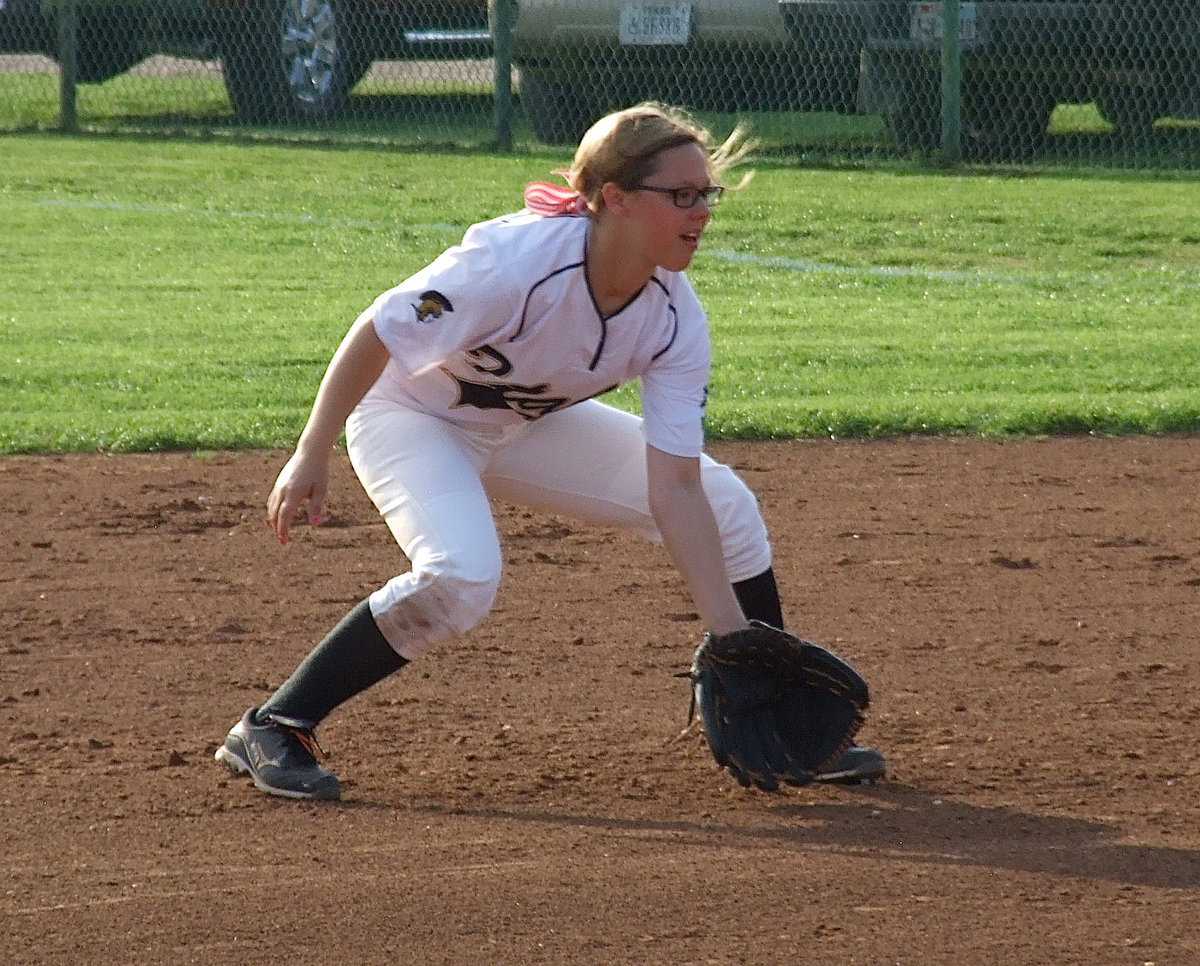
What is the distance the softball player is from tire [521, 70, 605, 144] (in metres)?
10.0

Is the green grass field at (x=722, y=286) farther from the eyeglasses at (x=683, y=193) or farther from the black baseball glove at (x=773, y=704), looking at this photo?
the eyeglasses at (x=683, y=193)

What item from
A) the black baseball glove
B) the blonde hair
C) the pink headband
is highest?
the blonde hair

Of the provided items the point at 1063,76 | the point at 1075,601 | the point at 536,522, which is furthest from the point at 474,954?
the point at 1063,76

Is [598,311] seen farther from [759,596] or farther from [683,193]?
[759,596]

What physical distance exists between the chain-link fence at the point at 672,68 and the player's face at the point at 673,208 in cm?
911

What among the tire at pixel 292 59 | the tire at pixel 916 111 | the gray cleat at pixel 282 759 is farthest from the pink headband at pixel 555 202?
the tire at pixel 292 59

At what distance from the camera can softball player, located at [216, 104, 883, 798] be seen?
139 inches

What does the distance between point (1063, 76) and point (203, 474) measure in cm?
792

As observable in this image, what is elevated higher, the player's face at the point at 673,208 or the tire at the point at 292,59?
the player's face at the point at 673,208

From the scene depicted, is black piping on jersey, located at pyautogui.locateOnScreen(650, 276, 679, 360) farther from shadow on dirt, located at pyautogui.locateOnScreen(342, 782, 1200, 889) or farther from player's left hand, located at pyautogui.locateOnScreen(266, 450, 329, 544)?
shadow on dirt, located at pyautogui.locateOnScreen(342, 782, 1200, 889)

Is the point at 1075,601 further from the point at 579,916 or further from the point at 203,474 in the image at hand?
the point at 203,474

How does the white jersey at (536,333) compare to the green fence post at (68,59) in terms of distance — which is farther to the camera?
the green fence post at (68,59)

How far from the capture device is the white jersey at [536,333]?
3.54 metres

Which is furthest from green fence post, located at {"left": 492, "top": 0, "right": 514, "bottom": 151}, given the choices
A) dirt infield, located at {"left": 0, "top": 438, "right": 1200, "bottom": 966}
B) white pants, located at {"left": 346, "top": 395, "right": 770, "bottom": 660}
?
white pants, located at {"left": 346, "top": 395, "right": 770, "bottom": 660}
